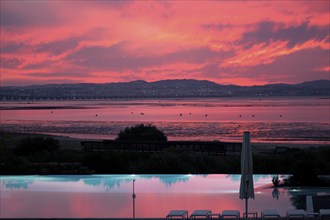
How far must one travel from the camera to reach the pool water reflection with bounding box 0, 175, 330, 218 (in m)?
7.23

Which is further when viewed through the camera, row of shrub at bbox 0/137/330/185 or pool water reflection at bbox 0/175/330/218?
row of shrub at bbox 0/137/330/185

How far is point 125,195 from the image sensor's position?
8.34m

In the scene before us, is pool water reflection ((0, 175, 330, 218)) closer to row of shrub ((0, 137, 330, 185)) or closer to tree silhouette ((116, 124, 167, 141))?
row of shrub ((0, 137, 330, 185))

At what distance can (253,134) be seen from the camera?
125ft

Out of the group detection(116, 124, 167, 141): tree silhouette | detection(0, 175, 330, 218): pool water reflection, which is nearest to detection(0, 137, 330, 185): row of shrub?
detection(0, 175, 330, 218): pool water reflection

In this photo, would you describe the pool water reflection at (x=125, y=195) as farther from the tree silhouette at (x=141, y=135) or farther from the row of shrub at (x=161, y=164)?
the tree silhouette at (x=141, y=135)

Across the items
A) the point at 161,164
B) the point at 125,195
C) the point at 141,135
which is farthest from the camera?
the point at 141,135

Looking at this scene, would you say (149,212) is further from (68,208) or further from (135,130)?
(135,130)

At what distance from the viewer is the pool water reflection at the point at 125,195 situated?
7.23 m

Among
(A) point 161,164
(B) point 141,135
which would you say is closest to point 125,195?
(A) point 161,164

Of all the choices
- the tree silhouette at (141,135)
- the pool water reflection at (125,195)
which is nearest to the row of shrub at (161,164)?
the pool water reflection at (125,195)

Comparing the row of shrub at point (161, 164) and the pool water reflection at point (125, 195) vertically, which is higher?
the row of shrub at point (161, 164)

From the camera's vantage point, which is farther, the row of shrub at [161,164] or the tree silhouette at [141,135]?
the tree silhouette at [141,135]

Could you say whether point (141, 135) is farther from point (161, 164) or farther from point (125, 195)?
point (125, 195)
